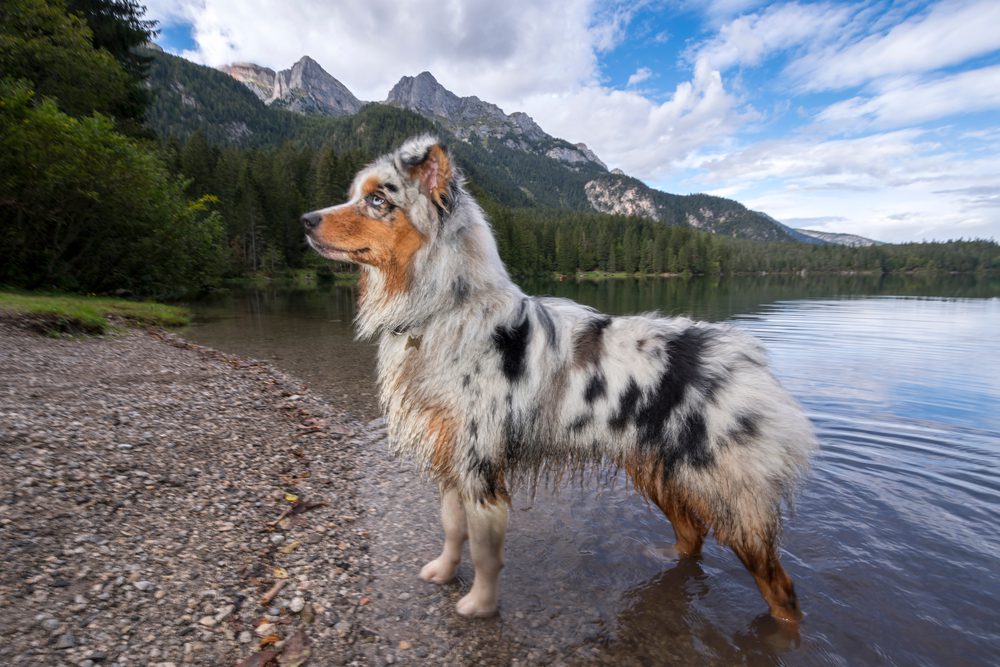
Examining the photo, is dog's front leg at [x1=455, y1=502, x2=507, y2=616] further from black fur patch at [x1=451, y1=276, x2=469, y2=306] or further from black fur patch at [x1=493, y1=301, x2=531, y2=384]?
black fur patch at [x1=451, y1=276, x2=469, y2=306]

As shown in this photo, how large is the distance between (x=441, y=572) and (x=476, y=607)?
0.54 metres

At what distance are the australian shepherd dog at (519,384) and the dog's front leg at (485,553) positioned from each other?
17mm

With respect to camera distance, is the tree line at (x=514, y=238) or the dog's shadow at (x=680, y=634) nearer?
the dog's shadow at (x=680, y=634)

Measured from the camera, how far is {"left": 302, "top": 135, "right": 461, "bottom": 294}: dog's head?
3.54m

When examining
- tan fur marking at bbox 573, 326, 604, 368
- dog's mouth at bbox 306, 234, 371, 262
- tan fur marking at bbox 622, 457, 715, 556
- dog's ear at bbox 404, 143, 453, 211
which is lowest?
tan fur marking at bbox 622, 457, 715, 556

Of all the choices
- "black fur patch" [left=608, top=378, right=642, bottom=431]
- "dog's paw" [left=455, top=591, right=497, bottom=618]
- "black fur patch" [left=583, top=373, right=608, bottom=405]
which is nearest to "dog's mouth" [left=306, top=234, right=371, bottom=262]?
"black fur patch" [left=583, top=373, right=608, bottom=405]

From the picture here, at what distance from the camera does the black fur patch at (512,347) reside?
3.48 metres

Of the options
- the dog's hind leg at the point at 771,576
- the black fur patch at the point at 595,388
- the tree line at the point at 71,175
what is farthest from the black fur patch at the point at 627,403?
the tree line at the point at 71,175

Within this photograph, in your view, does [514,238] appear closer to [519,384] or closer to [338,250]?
[338,250]

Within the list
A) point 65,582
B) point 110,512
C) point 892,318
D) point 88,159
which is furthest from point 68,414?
point 892,318

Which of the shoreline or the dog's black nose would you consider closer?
the shoreline

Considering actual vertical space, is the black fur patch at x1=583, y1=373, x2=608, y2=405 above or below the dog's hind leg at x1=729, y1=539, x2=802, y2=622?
above

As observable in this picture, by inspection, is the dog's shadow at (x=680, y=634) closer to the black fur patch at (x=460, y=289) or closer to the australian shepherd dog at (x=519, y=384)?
the australian shepherd dog at (x=519, y=384)

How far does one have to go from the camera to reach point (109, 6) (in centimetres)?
2716
